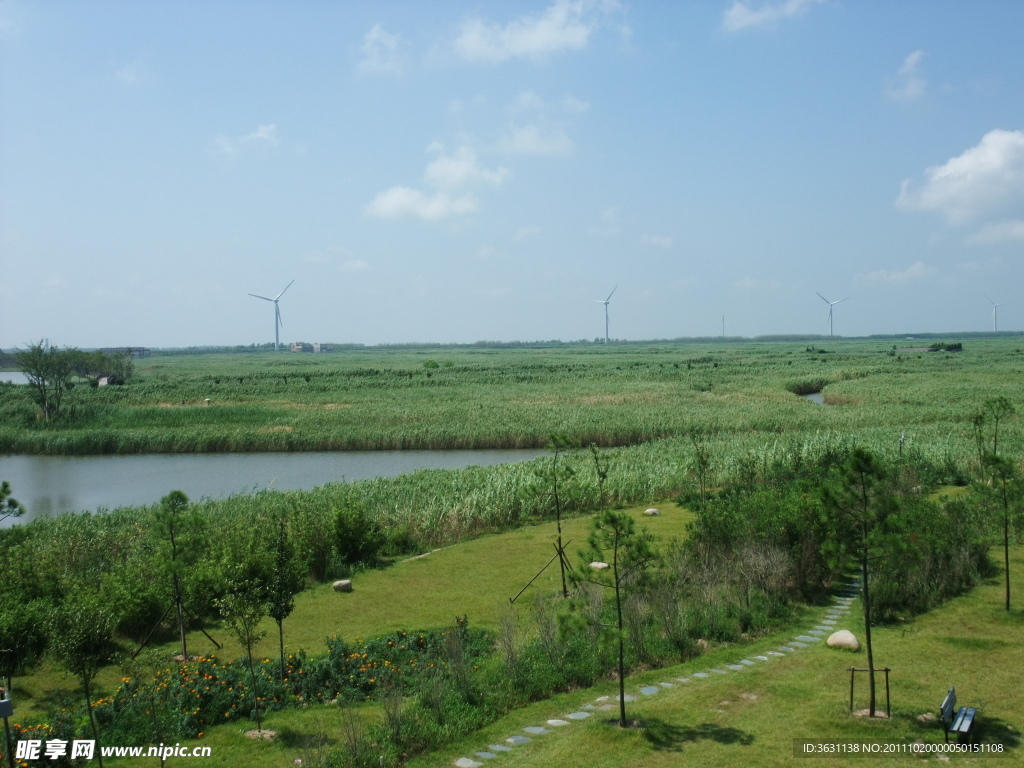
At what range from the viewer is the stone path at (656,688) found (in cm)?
757

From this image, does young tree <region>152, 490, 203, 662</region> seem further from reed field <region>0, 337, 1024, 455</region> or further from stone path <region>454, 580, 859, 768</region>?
reed field <region>0, 337, 1024, 455</region>

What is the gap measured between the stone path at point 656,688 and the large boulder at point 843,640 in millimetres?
336

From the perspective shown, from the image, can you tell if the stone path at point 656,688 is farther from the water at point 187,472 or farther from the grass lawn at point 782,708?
the water at point 187,472

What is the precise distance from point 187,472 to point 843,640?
29905mm

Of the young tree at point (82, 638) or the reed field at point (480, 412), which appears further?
the reed field at point (480, 412)

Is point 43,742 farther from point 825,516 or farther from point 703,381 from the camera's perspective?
point 703,381

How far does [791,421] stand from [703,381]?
27.9 m

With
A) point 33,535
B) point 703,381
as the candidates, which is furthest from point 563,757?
point 703,381

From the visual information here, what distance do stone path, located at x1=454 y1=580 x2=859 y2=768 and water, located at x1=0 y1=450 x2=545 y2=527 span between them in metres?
20.6

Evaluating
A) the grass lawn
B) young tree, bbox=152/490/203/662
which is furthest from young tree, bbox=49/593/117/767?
the grass lawn

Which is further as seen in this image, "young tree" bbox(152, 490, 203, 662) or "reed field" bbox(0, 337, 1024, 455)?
"reed field" bbox(0, 337, 1024, 455)

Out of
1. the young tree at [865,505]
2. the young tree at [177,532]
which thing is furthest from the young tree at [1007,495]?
the young tree at [177,532]

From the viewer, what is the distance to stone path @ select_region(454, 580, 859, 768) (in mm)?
7570

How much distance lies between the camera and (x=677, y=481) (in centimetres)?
2198
